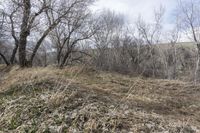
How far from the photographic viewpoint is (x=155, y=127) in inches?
184

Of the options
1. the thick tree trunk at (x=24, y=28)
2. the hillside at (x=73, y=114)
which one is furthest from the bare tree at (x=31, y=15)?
the hillside at (x=73, y=114)

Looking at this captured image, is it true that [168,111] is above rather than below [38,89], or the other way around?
below

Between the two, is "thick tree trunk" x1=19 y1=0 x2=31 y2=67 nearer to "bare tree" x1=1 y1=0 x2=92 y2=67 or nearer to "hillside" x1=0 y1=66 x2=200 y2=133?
"bare tree" x1=1 y1=0 x2=92 y2=67

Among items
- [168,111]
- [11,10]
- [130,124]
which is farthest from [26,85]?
[11,10]

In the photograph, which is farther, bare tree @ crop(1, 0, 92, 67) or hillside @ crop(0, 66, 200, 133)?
bare tree @ crop(1, 0, 92, 67)

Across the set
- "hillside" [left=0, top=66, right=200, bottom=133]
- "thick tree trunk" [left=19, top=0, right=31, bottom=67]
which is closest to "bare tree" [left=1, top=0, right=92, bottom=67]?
"thick tree trunk" [left=19, top=0, right=31, bottom=67]

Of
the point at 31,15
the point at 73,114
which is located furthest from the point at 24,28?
the point at 73,114

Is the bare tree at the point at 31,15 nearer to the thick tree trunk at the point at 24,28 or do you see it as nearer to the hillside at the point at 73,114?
the thick tree trunk at the point at 24,28

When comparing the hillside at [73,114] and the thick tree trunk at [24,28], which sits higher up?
the thick tree trunk at [24,28]

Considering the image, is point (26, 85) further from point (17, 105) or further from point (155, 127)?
point (155, 127)

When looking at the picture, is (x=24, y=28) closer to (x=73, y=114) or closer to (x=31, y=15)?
(x=31, y=15)

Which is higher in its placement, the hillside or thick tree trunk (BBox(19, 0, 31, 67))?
thick tree trunk (BBox(19, 0, 31, 67))

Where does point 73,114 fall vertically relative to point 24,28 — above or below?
below

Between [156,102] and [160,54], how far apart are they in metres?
46.2
